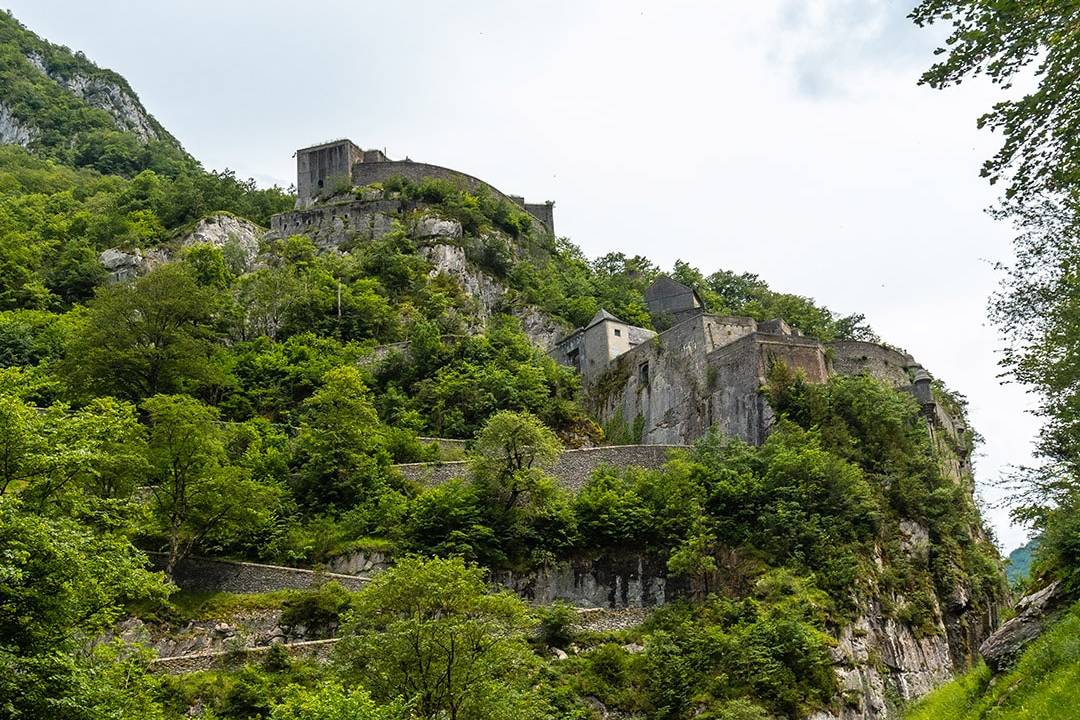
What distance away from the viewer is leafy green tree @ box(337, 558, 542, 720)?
2225 centimetres

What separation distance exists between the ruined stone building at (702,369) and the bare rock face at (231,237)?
62.7 ft

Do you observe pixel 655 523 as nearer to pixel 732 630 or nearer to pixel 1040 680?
pixel 732 630

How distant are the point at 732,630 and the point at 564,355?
25386 mm

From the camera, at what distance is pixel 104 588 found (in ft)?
59.2

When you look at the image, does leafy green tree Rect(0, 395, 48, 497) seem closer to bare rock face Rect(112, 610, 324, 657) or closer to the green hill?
bare rock face Rect(112, 610, 324, 657)

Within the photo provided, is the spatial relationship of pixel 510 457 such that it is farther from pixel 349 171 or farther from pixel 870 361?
pixel 349 171

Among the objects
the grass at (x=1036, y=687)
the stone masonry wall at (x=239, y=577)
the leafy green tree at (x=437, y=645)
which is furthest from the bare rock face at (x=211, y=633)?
the grass at (x=1036, y=687)

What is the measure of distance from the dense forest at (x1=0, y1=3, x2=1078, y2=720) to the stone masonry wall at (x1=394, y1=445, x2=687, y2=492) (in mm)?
749

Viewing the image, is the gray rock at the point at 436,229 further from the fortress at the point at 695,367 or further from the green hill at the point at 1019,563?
the green hill at the point at 1019,563

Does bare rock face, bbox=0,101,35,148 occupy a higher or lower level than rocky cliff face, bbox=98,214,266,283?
higher

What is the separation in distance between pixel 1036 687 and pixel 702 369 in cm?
2829

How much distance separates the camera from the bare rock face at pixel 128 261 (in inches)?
2256

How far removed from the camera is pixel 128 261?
2299 inches

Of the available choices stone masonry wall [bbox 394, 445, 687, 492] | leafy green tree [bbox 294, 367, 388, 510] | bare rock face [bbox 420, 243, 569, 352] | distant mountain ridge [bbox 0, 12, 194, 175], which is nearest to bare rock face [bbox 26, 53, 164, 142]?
distant mountain ridge [bbox 0, 12, 194, 175]
